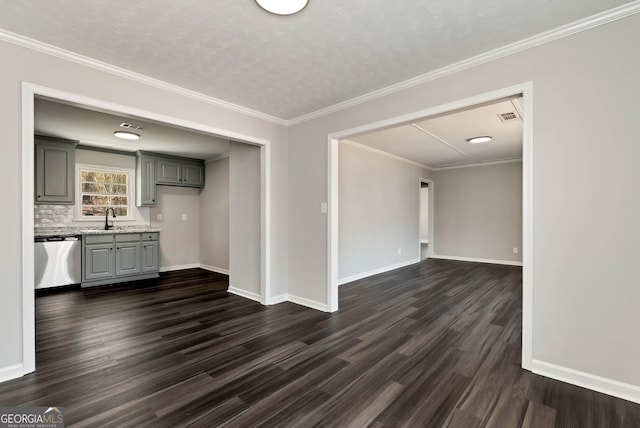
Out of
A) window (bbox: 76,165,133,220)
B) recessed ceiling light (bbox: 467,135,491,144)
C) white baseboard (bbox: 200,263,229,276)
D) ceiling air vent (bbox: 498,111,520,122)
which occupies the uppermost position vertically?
ceiling air vent (bbox: 498,111,520,122)

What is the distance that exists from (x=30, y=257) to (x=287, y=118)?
3.02 m

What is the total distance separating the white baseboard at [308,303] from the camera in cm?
368

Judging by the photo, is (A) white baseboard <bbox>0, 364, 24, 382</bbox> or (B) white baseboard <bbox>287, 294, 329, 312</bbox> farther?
(B) white baseboard <bbox>287, 294, 329, 312</bbox>

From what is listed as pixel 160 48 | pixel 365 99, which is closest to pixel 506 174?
pixel 365 99

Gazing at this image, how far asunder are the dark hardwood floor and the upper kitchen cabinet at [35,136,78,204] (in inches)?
71.0

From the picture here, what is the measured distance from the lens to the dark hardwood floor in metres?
1.74

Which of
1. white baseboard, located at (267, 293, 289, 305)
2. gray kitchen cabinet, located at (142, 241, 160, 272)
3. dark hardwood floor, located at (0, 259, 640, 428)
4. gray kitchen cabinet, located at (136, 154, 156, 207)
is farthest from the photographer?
gray kitchen cabinet, located at (136, 154, 156, 207)

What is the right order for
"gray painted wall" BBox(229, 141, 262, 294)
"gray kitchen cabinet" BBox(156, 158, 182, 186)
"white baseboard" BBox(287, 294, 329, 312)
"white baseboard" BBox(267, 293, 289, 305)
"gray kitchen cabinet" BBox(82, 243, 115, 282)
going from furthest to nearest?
"gray kitchen cabinet" BBox(156, 158, 182, 186), "gray kitchen cabinet" BBox(82, 243, 115, 282), "gray painted wall" BBox(229, 141, 262, 294), "white baseboard" BBox(267, 293, 289, 305), "white baseboard" BBox(287, 294, 329, 312)

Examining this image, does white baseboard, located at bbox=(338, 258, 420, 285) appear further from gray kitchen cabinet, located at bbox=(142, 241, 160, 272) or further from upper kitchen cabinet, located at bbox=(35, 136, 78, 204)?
upper kitchen cabinet, located at bbox=(35, 136, 78, 204)

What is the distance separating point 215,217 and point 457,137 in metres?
5.06

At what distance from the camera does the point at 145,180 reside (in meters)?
5.77

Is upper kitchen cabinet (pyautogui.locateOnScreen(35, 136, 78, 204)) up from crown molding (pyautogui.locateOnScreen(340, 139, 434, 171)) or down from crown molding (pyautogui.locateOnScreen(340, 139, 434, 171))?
down

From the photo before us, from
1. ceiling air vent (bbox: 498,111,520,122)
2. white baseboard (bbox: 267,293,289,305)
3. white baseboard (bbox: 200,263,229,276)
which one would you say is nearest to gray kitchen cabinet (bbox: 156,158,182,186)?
→ white baseboard (bbox: 200,263,229,276)

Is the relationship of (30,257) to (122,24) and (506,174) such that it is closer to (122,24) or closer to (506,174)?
(122,24)
